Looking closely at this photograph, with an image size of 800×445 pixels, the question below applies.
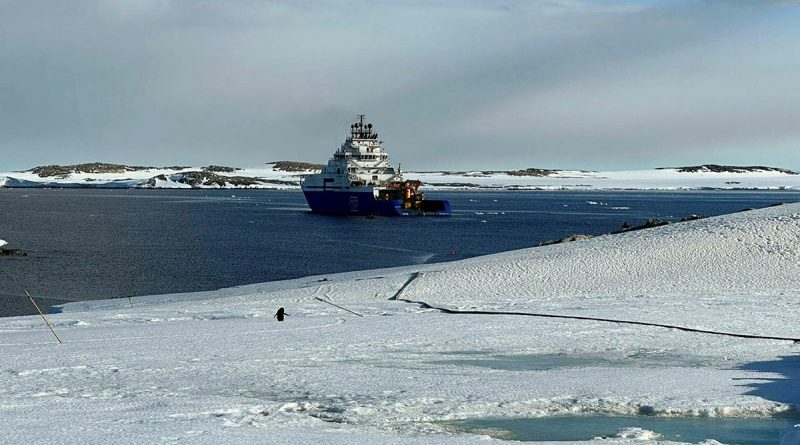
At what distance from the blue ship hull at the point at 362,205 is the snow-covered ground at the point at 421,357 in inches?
2223

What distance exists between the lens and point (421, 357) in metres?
12.3

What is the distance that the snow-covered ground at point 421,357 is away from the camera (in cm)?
879

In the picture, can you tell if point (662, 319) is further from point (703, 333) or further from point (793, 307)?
point (793, 307)

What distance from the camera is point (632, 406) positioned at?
933cm

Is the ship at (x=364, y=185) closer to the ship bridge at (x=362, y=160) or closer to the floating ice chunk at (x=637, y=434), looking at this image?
the ship bridge at (x=362, y=160)

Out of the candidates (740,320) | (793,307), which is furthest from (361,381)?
(793,307)

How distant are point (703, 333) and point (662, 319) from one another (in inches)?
59.3

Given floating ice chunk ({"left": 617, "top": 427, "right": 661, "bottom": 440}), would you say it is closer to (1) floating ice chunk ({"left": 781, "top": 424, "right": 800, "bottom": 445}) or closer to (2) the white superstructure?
(1) floating ice chunk ({"left": 781, "top": 424, "right": 800, "bottom": 445})

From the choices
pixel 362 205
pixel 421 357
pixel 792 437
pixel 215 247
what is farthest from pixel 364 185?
pixel 792 437

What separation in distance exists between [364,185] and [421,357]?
67.9 meters

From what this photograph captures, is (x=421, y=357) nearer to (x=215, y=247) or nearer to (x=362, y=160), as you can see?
(x=215, y=247)

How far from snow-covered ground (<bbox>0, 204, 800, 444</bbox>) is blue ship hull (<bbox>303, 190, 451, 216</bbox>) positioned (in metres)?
56.5

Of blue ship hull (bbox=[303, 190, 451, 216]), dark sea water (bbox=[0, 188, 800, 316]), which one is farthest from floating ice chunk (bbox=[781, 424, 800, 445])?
blue ship hull (bbox=[303, 190, 451, 216])

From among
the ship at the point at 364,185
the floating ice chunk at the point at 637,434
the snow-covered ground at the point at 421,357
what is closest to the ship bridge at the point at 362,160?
the ship at the point at 364,185
